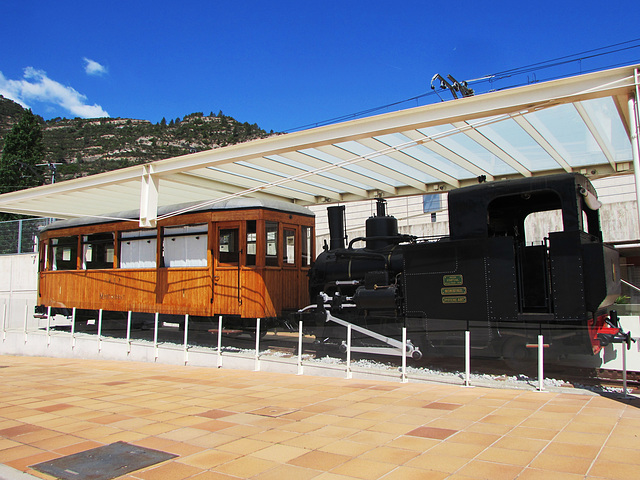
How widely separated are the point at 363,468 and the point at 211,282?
22.8 feet

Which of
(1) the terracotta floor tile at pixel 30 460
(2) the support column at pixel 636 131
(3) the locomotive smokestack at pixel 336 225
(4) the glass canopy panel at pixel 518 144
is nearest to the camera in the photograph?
(1) the terracotta floor tile at pixel 30 460

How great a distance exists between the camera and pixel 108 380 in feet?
25.3

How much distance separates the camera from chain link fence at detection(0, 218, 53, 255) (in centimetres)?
2130

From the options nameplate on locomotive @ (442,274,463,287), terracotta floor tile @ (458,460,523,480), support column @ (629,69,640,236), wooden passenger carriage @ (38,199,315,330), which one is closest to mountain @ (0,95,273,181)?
wooden passenger carriage @ (38,199,315,330)

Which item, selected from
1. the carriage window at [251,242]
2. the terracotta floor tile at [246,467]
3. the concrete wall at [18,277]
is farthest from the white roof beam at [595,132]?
the concrete wall at [18,277]

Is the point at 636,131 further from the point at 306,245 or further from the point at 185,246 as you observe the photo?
the point at 185,246

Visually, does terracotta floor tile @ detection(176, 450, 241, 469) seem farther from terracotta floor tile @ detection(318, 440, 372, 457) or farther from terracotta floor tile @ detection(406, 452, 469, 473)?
terracotta floor tile @ detection(406, 452, 469, 473)

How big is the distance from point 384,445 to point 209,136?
89901 mm

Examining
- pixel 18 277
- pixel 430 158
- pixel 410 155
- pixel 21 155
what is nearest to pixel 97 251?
pixel 410 155

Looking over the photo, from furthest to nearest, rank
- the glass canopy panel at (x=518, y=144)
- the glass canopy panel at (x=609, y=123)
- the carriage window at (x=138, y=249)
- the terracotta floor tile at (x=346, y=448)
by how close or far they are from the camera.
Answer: the carriage window at (x=138, y=249) → the glass canopy panel at (x=518, y=144) → the glass canopy panel at (x=609, y=123) → the terracotta floor tile at (x=346, y=448)

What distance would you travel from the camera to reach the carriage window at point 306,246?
1073 cm

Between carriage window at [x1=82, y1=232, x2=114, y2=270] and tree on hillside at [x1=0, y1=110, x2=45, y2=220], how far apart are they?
3600 centimetres

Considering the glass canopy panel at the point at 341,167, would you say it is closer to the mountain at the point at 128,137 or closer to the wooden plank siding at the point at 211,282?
the wooden plank siding at the point at 211,282

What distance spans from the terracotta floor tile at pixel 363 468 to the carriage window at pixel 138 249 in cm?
852
